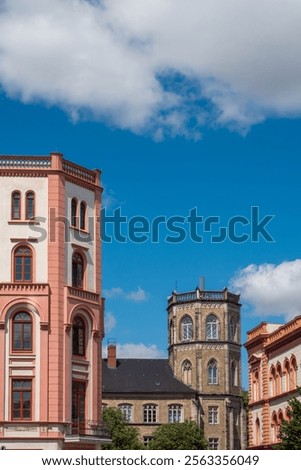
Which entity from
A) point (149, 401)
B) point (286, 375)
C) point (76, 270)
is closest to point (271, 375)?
point (286, 375)

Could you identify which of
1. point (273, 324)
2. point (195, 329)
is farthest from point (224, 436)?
point (273, 324)

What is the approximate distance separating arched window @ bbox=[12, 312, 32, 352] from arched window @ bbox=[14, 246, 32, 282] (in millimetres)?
2010

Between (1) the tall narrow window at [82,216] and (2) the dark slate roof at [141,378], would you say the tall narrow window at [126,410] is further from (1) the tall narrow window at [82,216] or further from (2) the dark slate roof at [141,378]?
(1) the tall narrow window at [82,216]

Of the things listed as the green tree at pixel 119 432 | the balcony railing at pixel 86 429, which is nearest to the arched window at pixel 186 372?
the green tree at pixel 119 432

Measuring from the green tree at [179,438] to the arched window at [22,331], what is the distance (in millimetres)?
52237

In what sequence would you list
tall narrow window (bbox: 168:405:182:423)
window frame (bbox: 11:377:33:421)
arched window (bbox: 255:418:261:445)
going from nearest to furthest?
window frame (bbox: 11:377:33:421)
arched window (bbox: 255:418:261:445)
tall narrow window (bbox: 168:405:182:423)

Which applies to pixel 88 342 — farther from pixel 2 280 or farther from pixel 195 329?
pixel 195 329

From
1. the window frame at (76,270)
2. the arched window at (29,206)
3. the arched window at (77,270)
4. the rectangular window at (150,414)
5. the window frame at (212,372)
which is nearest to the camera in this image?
the arched window at (29,206)

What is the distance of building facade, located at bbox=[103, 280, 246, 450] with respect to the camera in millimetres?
121625

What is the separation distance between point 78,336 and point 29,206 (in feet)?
25.8

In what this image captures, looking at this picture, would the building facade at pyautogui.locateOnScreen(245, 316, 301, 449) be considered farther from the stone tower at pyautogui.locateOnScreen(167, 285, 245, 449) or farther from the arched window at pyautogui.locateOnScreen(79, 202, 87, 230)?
the stone tower at pyautogui.locateOnScreen(167, 285, 245, 449)

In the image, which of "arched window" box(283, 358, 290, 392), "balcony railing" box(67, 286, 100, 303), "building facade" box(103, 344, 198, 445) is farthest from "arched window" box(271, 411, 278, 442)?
"building facade" box(103, 344, 198, 445)

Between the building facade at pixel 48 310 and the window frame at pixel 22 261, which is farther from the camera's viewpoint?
the window frame at pixel 22 261

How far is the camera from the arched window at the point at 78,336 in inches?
2252
